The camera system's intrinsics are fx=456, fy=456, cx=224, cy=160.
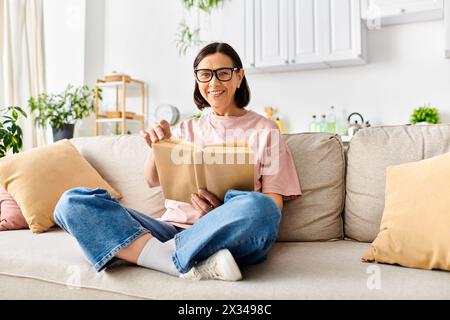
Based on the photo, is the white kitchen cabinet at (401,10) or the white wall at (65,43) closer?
the white kitchen cabinet at (401,10)

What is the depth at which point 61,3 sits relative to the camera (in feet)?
14.8

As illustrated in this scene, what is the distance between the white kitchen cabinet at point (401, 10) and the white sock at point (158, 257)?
2.75 meters

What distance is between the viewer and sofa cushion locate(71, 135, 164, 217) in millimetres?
1954

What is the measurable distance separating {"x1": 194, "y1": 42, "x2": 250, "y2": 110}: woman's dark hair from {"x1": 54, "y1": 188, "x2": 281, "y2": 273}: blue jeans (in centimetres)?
57

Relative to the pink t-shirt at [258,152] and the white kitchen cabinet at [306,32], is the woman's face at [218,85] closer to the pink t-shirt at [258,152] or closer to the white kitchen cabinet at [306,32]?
the pink t-shirt at [258,152]

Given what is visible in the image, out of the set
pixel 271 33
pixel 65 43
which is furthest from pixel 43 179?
pixel 65 43

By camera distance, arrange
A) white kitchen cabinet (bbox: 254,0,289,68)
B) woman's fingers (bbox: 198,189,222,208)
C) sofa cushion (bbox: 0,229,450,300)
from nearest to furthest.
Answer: sofa cushion (bbox: 0,229,450,300), woman's fingers (bbox: 198,189,222,208), white kitchen cabinet (bbox: 254,0,289,68)

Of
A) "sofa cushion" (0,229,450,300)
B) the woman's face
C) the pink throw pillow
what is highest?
the woman's face

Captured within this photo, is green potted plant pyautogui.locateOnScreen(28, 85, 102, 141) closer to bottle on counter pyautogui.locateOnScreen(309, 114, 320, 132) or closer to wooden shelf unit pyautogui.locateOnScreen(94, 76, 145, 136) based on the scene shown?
wooden shelf unit pyautogui.locateOnScreen(94, 76, 145, 136)

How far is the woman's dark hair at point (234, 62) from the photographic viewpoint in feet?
5.59

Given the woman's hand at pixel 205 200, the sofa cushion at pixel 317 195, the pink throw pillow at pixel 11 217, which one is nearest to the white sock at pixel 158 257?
the woman's hand at pixel 205 200

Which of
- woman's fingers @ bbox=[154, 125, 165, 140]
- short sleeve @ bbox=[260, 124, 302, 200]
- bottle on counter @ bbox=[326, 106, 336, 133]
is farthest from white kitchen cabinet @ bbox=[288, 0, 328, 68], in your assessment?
woman's fingers @ bbox=[154, 125, 165, 140]
